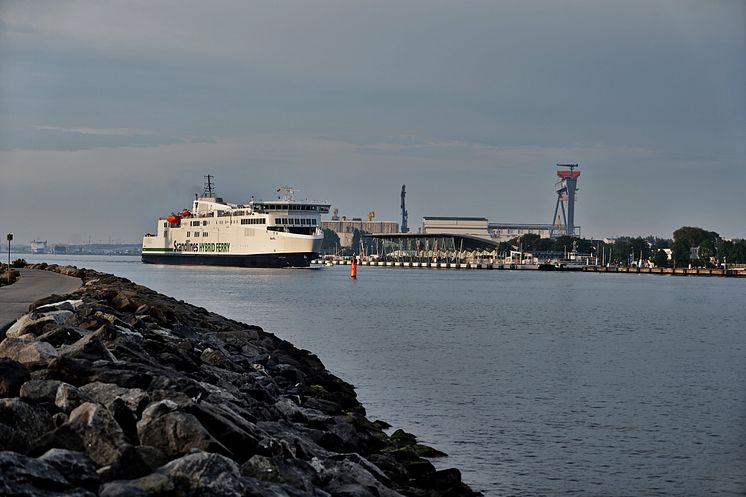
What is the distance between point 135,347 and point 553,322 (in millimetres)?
31219

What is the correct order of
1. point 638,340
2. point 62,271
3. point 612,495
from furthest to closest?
Result: point 62,271, point 638,340, point 612,495

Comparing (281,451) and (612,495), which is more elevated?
(281,451)

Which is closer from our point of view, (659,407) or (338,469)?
(338,469)

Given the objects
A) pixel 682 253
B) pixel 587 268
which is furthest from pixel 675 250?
pixel 587 268

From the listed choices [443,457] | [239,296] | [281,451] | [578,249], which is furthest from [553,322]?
[578,249]

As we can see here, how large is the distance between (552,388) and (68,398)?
570 inches

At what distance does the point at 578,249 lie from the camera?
194 m

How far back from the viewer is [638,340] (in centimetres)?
3409

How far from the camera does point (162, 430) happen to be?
779cm

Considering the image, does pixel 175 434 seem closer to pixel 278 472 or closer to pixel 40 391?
pixel 278 472

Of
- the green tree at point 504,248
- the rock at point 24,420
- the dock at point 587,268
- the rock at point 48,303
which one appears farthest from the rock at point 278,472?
the green tree at point 504,248

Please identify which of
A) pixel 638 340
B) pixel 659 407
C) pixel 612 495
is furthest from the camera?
pixel 638 340

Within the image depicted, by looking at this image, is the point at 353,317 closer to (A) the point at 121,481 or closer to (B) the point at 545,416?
(B) the point at 545,416

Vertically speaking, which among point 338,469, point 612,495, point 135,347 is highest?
point 135,347
